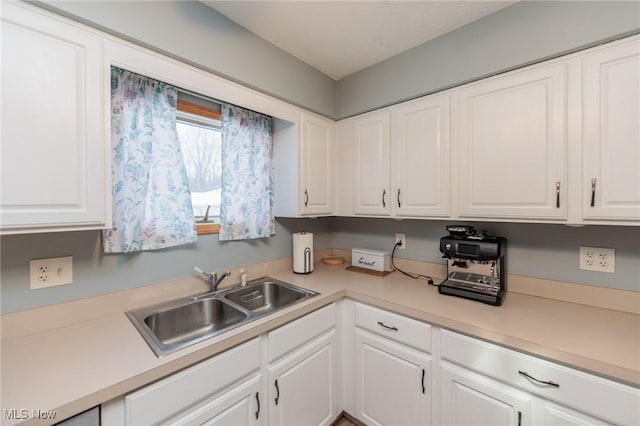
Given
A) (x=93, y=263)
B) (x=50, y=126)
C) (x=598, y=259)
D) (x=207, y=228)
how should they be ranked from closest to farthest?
(x=50, y=126) → (x=93, y=263) → (x=598, y=259) → (x=207, y=228)

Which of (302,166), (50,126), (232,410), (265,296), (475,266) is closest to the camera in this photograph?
(50,126)

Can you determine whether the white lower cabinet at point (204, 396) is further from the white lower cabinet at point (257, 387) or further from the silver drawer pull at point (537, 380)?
the silver drawer pull at point (537, 380)

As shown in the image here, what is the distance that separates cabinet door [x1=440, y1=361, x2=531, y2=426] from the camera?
1.06 metres

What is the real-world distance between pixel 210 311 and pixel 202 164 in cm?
90

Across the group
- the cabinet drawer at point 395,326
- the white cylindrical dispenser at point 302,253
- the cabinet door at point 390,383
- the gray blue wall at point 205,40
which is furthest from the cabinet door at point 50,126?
Result: the cabinet door at point 390,383

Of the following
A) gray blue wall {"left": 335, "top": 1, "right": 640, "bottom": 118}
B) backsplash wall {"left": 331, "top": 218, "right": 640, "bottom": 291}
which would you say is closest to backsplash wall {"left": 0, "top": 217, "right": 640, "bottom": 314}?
backsplash wall {"left": 331, "top": 218, "right": 640, "bottom": 291}

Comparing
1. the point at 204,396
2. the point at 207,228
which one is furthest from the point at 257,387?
the point at 207,228

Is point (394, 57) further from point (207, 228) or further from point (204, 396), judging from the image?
point (204, 396)

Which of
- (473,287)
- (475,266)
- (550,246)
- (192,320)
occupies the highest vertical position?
(550,246)

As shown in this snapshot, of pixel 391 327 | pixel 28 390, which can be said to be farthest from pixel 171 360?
pixel 391 327

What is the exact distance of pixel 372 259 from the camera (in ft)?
6.73

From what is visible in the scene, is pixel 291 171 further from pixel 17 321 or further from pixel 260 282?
pixel 17 321

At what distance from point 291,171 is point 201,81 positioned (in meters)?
0.78

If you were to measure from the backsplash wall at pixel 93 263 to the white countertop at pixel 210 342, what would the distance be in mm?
69
